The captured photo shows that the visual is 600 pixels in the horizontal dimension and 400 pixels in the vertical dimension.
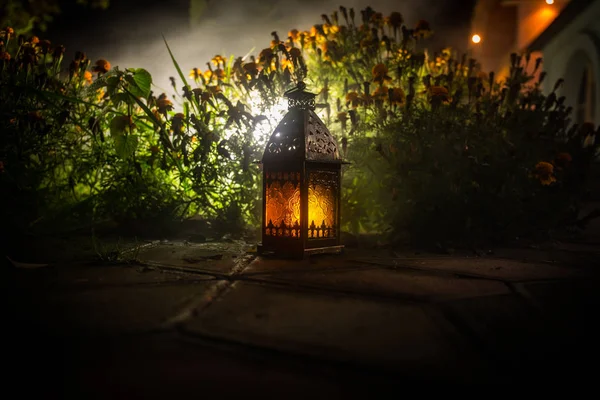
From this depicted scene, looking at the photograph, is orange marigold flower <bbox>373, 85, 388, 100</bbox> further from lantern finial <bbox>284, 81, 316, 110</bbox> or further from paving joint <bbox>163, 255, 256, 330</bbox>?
paving joint <bbox>163, 255, 256, 330</bbox>

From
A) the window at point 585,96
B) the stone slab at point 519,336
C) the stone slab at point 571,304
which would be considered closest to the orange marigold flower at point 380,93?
the stone slab at point 571,304

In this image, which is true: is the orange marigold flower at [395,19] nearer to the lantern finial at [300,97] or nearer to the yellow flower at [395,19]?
the yellow flower at [395,19]

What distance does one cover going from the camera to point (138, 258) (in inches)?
91.2

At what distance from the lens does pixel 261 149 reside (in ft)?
10.6

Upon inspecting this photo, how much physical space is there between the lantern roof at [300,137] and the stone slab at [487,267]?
649mm

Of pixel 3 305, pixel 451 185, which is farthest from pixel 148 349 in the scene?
pixel 451 185

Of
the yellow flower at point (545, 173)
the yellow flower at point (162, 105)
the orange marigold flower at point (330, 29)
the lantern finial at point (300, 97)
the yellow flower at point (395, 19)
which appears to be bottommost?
the yellow flower at point (545, 173)

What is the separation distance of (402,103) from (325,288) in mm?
1756

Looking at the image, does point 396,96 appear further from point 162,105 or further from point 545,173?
point 162,105

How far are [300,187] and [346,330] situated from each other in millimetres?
1266

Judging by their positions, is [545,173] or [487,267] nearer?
[487,267]

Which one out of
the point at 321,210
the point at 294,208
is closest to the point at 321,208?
the point at 321,210

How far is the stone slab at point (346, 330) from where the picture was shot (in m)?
1.04

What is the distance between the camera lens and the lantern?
2.44 metres
